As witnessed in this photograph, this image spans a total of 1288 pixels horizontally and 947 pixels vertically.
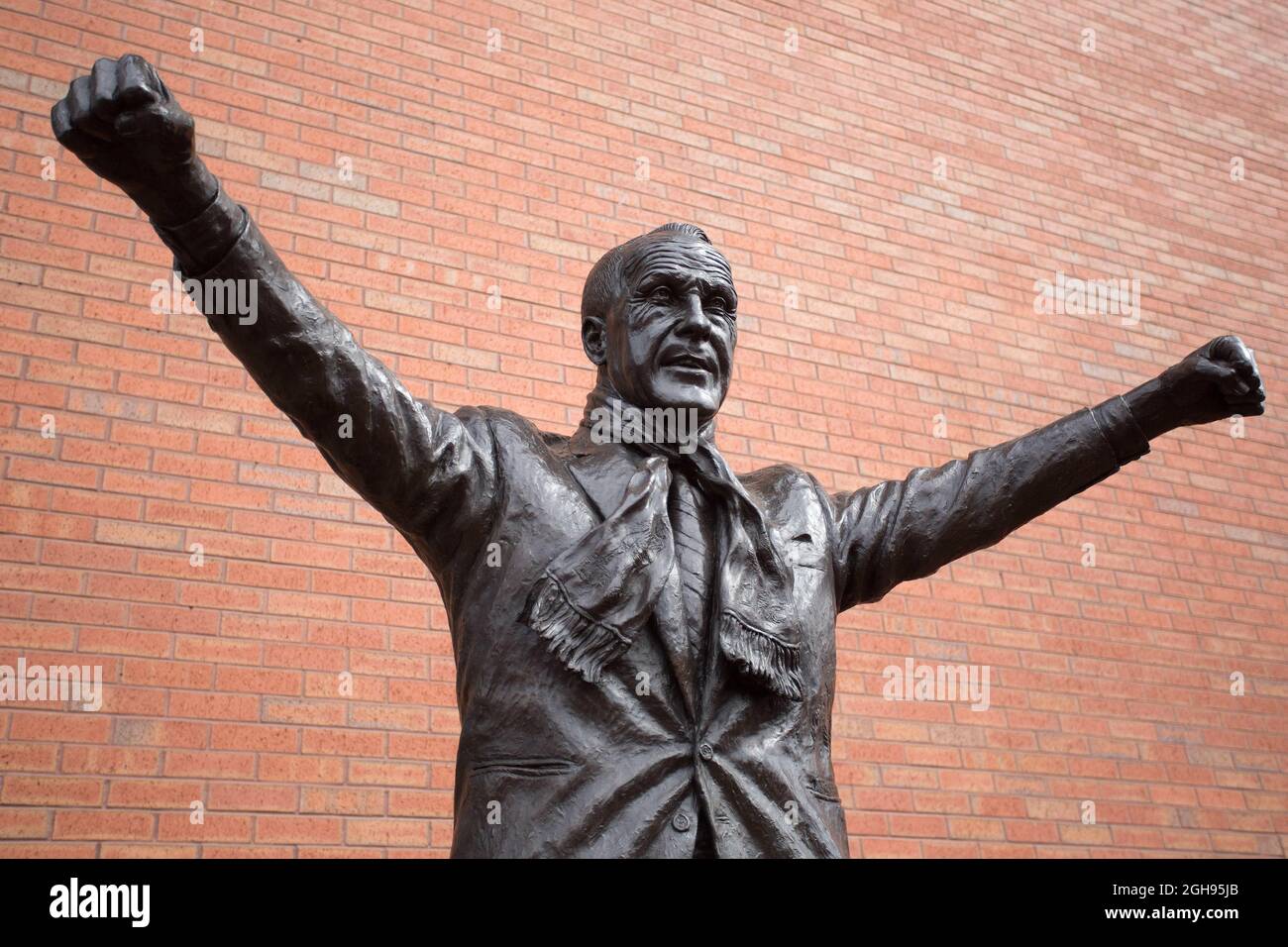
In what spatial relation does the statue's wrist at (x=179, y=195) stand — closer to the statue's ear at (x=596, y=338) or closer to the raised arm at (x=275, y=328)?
the raised arm at (x=275, y=328)

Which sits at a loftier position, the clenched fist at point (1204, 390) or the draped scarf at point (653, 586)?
the clenched fist at point (1204, 390)

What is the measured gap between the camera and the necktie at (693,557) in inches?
78.1

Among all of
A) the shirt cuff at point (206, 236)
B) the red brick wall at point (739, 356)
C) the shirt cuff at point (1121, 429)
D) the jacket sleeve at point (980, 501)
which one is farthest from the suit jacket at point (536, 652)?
the red brick wall at point (739, 356)

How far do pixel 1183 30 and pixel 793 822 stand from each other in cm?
562

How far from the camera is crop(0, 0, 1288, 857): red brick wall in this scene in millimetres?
3451

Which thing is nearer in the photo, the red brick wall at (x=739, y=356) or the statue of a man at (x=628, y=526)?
the statue of a man at (x=628, y=526)

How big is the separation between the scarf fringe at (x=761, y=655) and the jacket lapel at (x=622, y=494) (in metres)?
0.07

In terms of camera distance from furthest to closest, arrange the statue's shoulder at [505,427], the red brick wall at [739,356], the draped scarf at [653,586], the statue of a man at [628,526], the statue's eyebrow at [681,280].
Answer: the red brick wall at [739,356], the statue's eyebrow at [681,280], the statue's shoulder at [505,427], the draped scarf at [653,586], the statue of a man at [628,526]

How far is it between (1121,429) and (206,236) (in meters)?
1.51

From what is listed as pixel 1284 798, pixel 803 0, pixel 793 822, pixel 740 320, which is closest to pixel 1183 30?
pixel 803 0

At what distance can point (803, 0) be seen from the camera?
534 centimetres

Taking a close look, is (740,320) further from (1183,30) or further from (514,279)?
(1183,30)

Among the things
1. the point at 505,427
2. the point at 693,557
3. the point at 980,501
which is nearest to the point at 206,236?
the point at 505,427

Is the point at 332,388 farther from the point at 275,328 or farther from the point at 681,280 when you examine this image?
the point at 681,280
